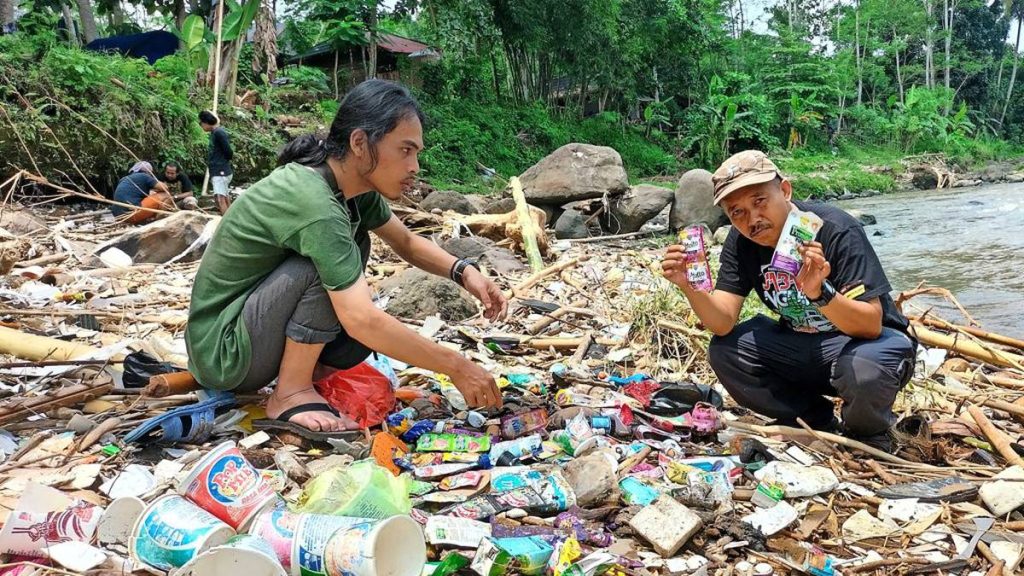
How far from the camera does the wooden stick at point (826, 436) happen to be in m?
2.69

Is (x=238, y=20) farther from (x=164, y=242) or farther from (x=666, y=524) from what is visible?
(x=666, y=524)

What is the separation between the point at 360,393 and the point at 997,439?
2.36 meters

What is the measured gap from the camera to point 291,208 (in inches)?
94.2

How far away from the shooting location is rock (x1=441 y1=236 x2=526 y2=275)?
6.68m

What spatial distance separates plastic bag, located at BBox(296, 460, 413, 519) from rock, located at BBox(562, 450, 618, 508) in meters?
0.54

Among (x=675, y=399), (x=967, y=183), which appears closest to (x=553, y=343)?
(x=675, y=399)

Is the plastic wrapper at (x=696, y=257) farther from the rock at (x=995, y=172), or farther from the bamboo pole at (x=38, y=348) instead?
the rock at (x=995, y=172)

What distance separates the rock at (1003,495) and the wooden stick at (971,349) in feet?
4.96

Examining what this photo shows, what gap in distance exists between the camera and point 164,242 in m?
6.50

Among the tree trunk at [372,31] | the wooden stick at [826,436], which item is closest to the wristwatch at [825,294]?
the wooden stick at [826,436]

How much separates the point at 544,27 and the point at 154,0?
9.93 metres

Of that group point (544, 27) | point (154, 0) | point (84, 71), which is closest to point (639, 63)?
point (544, 27)

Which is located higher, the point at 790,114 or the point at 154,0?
the point at 154,0

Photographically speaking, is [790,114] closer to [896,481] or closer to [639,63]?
[639,63]
